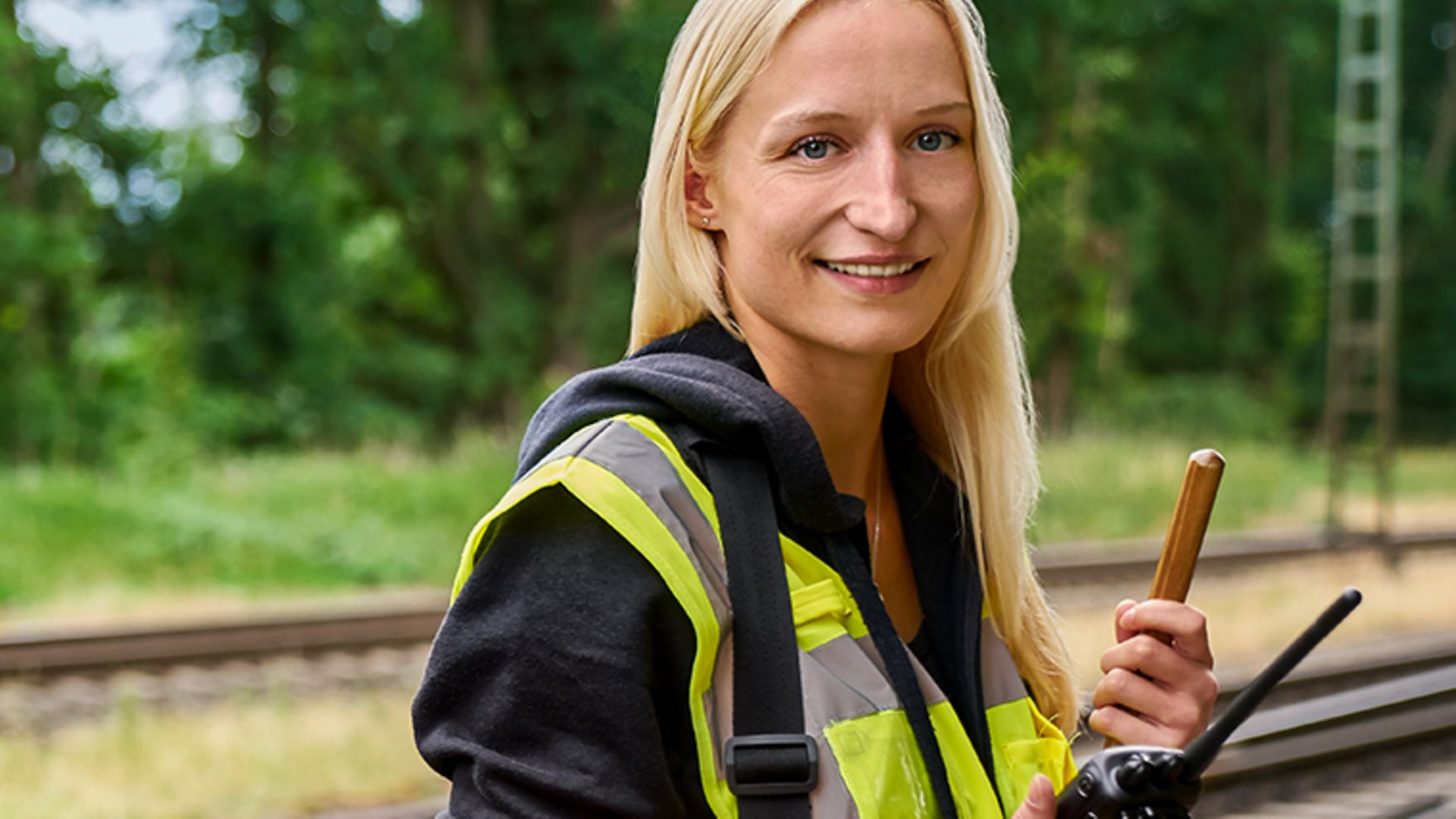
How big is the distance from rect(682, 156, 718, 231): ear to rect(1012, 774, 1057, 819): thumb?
0.63 meters

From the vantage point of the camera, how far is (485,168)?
23.2 metres

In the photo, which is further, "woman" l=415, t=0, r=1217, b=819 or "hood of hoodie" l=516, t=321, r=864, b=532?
"hood of hoodie" l=516, t=321, r=864, b=532

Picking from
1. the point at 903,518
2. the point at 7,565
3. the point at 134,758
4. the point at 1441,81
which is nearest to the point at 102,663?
the point at 134,758

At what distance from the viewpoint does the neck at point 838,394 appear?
151 centimetres

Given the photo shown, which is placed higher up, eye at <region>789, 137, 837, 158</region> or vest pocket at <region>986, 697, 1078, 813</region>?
eye at <region>789, 137, 837, 158</region>

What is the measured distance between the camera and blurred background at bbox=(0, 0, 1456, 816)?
338 inches

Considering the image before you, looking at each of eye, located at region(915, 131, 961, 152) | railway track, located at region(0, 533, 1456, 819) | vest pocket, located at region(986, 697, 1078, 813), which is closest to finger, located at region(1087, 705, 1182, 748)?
vest pocket, located at region(986, 697, 1078, 813)

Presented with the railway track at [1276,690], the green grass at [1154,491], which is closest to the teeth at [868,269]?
the railway track at [1276,690]

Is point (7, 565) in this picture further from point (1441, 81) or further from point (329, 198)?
point (1441, 81)

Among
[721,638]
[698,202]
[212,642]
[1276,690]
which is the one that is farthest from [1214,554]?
[721,638]

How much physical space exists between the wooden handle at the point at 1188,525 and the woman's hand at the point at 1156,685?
3cm

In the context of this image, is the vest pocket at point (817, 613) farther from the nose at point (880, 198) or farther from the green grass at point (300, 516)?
the green grass at point (300, 516)

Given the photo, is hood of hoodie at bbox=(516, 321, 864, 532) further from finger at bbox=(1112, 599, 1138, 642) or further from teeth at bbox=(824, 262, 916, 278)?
finger at bbox=(1112, 599, 1138, 642)

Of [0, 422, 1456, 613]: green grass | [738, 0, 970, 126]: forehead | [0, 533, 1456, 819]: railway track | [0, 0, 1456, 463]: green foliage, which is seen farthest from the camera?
[0, 0, 1456, 463]: green foliage
